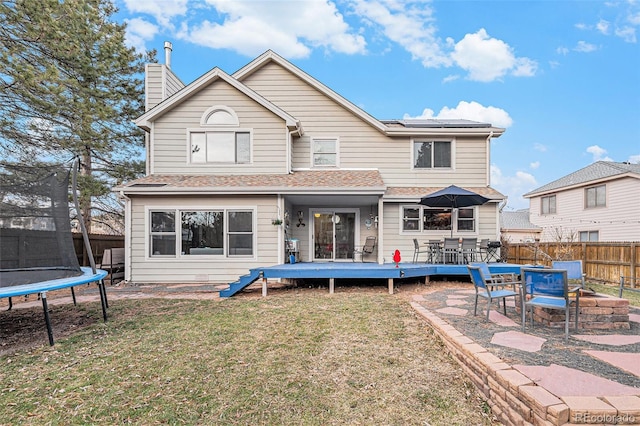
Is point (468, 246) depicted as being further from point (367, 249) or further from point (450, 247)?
point (367, 249)

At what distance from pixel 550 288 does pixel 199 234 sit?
8.87m

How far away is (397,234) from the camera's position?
11320 mm

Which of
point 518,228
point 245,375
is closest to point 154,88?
point 245,375

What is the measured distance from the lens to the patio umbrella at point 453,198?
9188 mm

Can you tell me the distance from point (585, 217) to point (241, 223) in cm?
1855

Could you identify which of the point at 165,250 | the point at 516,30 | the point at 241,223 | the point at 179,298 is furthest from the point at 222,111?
the point at 516,30

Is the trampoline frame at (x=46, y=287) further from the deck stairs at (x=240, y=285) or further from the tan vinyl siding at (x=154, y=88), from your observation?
the tan vinyl siding at (x=154, y=88)

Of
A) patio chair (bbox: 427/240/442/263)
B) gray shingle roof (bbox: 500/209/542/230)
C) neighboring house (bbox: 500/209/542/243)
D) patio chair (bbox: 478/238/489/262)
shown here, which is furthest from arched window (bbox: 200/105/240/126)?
gray shingle roof (bbox: 500/209/542/230)

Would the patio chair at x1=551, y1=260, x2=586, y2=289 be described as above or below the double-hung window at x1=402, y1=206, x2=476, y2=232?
below

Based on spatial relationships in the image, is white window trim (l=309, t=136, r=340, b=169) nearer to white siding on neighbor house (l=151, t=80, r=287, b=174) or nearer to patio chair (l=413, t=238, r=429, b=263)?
white siding on neighbor house (l=151, t=80, r=287, b=174)

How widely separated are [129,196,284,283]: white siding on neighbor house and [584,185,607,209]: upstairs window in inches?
681

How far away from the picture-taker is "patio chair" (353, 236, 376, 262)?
11453 millimetres

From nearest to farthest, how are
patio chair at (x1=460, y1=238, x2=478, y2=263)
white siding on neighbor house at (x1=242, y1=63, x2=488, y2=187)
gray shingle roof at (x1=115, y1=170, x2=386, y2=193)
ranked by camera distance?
patio chair at (x1=460, y1=238, x2=478, y2=263) < gray shingle roof at (x1=115, y1=170, x2=386, y2=193) < white siding on neighbor house at (x1=242, y1=63, x2=488, y2=187)

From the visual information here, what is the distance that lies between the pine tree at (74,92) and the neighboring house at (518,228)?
22.2 meters
